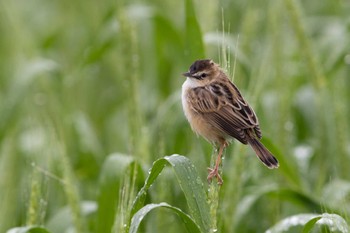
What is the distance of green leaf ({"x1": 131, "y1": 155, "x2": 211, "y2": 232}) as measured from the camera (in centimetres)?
354

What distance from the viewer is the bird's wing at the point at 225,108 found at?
4223mm

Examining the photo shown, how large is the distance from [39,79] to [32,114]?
287 millimetres

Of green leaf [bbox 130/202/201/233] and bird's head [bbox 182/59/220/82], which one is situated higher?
bird's head [bbox 182/59/220/82]

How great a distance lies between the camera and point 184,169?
3.64 metres

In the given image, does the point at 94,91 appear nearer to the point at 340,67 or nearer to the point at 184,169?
the point at 340,67

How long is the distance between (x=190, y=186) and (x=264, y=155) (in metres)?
0.55

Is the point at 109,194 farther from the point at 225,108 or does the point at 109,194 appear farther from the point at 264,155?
the point at 264,155

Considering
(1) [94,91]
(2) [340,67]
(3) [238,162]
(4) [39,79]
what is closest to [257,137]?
(3) [238,162]

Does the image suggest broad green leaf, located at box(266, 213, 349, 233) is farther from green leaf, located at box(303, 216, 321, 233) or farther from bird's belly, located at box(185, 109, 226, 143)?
bird's belly, located at box(185, 109, 226, 143)

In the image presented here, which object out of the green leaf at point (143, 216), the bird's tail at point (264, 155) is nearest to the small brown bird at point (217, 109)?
the bird's tail at point (264, 155)

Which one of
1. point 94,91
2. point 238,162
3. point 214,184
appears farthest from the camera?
point 94,91

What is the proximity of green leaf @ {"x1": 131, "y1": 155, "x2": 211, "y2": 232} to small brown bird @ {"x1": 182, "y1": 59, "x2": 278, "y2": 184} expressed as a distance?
0.48m

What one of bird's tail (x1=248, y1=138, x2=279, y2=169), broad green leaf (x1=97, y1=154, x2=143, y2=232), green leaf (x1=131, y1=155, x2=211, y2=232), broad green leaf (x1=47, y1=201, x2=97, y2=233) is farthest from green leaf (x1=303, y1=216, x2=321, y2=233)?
broad green leaf (x1=47, y1=201, x2=97, y2=233)

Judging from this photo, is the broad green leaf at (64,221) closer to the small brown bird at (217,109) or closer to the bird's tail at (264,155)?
the small brown bird at (217,109)
